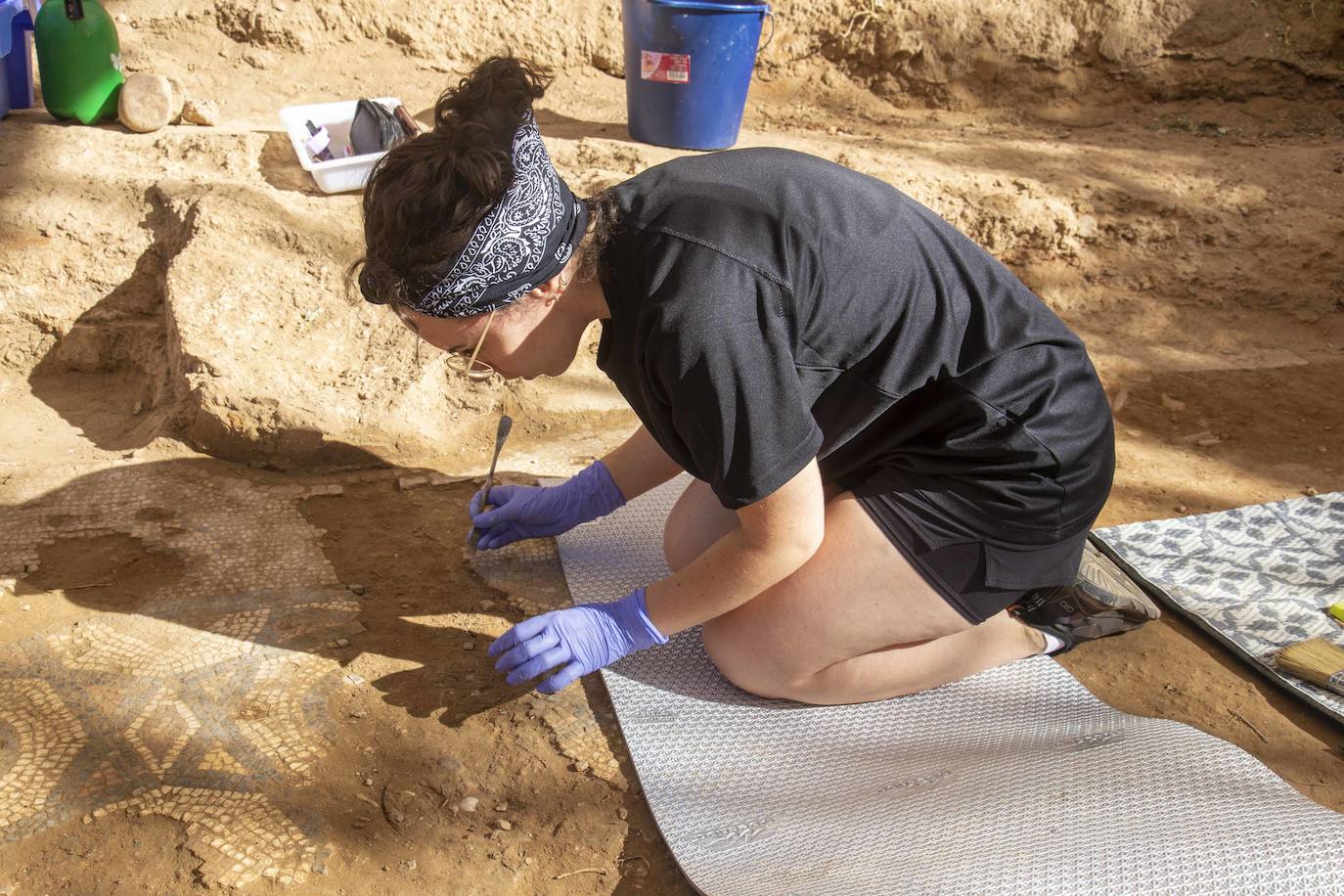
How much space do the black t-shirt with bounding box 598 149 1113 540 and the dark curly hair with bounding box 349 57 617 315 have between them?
0.63 feet

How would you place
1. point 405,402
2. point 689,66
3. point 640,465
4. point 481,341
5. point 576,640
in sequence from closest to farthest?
point 481,341 < point 576,640 < point 640,465 < point 405,402 < point 689,66

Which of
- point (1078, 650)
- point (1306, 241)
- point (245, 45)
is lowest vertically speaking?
point (1078, 650)

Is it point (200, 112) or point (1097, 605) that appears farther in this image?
point (200, 112)

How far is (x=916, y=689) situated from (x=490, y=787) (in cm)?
78

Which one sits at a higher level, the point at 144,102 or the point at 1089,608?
the point at 144,102

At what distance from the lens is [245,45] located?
13.1 feet

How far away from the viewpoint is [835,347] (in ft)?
4.74

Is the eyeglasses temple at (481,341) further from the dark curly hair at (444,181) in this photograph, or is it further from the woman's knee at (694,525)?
the woman's knee at (694,525)

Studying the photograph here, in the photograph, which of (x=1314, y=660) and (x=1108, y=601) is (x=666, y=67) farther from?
(x=1314, y=660)

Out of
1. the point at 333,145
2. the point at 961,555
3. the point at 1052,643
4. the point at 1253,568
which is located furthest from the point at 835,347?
the point at 333,145

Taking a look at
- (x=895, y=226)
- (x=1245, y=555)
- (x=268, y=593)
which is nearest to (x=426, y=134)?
(x=895, y=226)

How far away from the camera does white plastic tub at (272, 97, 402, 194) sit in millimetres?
3057

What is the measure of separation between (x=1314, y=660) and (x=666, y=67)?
2.59 m

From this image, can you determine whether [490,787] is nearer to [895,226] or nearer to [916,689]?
[916,689]
